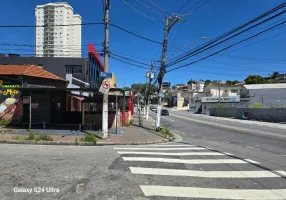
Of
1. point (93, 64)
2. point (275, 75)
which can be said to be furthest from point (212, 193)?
point (275, 75)

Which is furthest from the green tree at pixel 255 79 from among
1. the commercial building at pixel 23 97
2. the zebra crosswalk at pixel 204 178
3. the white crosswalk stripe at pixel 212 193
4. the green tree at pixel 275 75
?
the white crosswalk stripe at pixel 212 193

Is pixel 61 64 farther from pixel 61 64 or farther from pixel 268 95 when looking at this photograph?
pixel 268 95

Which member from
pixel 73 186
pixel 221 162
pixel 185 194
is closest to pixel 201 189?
pixel 185 194

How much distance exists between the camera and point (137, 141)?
51.6 ft

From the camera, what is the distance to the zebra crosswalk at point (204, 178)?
621 cm

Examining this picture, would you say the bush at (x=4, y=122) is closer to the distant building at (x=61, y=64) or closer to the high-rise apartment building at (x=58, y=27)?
the high-rise apartment building at (x=58, y=27)

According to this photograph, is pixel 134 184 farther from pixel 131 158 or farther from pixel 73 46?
pixel 73 46

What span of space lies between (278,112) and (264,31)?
101 feet

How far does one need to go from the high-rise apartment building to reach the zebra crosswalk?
13456 mm

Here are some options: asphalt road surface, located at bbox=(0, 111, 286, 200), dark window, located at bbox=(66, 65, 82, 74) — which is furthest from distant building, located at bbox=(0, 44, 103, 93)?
asphalt road surface, located at bbox=(0, 111, 286, 200)

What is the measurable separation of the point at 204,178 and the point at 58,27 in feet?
63.7

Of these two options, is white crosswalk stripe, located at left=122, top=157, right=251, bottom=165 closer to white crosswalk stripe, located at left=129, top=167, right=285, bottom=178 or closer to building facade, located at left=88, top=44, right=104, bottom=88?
white crosswalk stripe, located at left=129, top=167, right=285, bottom=178

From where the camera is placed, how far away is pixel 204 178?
7.52 m

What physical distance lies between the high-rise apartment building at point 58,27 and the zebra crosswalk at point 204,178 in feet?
44.1
